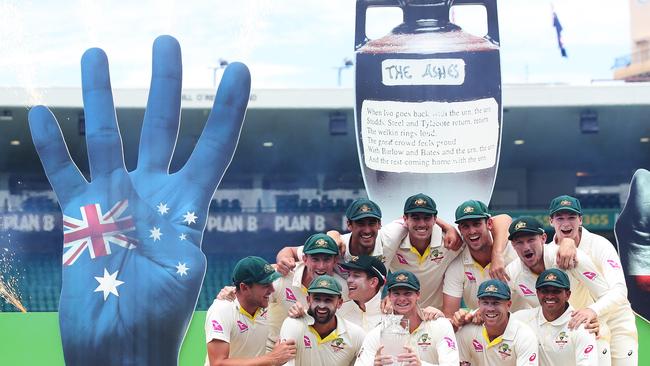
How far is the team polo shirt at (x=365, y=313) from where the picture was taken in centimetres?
555

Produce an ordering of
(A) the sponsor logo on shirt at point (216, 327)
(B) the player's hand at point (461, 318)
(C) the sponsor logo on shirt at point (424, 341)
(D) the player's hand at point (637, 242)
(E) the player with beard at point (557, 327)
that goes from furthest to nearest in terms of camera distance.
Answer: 1. (D) the player's hand at point (637, 242)
2. (A) the sponsor logo on shirt at point (216, 327)
3. (B) the player's hand at point (461, 318)
4. (E) the player with beard at point (557, 327)
5. (C) the sponsor logo on shirt at point (424, 341)

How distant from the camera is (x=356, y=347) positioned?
518 centimetres

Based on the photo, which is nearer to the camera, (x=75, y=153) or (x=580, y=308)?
(x=580, y=308)

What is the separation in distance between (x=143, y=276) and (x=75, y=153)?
349 centimetres

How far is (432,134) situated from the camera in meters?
7.17

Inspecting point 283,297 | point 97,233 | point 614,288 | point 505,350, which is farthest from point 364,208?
point 97,233

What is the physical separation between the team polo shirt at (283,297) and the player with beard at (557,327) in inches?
48.0

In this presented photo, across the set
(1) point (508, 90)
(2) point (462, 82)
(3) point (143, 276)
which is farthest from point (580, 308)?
(1) point (508, 90)

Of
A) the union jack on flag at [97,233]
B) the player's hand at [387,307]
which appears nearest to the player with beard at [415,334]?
the player's hand at [387,307]

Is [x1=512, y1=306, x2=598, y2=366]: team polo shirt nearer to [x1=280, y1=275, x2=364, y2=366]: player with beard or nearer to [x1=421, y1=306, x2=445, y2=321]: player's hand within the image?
[x1=421, y1=306, x2=445, y2=321]: player's hand

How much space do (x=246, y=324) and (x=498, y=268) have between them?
1.42 metres

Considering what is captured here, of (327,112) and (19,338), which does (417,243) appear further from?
(327,112)

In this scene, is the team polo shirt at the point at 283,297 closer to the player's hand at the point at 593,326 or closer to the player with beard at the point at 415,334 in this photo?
the player with beard at the point at 415,334

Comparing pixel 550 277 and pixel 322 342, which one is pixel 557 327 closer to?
pixel 550 277
